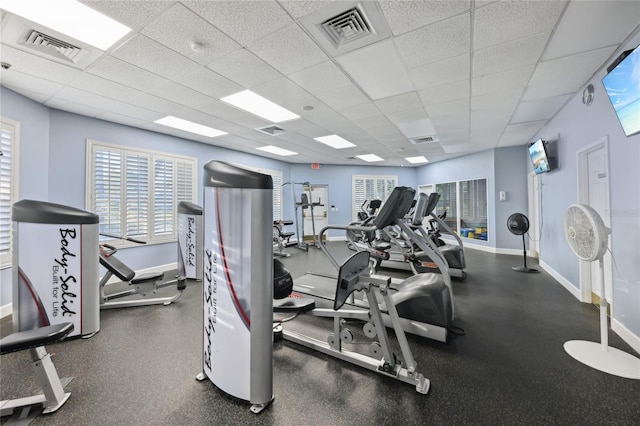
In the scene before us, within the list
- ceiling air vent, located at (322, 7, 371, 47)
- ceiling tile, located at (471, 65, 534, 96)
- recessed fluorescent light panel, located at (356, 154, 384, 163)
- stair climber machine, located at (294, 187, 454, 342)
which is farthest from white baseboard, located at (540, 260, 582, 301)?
recessed fluorescent light panel, located at (356, 154, 384, 163)

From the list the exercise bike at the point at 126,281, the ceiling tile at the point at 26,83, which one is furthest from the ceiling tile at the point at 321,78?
the exercise bike at the point at 126,281

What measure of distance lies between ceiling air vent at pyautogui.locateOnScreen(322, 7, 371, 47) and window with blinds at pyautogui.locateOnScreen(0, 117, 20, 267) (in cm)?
381

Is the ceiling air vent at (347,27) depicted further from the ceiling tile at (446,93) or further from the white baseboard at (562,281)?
the white baseboard at (562,281)

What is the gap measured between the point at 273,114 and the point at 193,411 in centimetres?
370

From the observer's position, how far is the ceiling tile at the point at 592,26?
1869 millimetres

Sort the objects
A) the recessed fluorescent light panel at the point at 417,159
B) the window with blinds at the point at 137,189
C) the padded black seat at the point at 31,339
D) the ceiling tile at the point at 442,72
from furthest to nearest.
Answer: the recessed fluorescent light panel at the point at 417,159 → the window with blinds at the point at 137,189 → the ceiling tile at the point at 442,72 → the padded black seat at the point at 31,339

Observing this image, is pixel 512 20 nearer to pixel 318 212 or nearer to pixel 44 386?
pixel 44 386

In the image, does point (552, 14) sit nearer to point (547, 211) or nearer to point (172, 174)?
point (547, 211)

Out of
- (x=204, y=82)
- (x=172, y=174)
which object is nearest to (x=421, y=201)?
(x=204, y=82)

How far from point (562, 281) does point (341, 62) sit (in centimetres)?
453

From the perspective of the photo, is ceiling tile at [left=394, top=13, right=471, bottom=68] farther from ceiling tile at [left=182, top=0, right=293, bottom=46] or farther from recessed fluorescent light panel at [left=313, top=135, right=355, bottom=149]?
recessed fluorescent light panel at [left=313, top=135, right=355, bottom=149]

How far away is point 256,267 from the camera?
59.6 inches

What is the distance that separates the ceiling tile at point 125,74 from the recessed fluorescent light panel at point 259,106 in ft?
2.68

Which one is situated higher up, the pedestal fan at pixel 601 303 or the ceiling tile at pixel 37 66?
the ceiling tile at pixel 37 66
